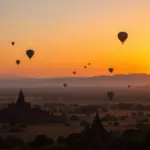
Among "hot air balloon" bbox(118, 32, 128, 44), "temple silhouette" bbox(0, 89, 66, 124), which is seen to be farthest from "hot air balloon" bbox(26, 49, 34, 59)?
"hot air balloon" bbox(118, 32, 128, 44)

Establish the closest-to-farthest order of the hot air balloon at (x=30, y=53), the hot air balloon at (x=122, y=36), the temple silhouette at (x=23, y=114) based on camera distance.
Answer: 1. the hot air balloon at (x=122, y=36)
2. the temple silhouette at (x=23, y=114)
3. the hot air balloon at (x=30, y=53)

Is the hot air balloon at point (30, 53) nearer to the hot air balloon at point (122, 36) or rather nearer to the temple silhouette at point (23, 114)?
the temple silhouette at point (23, 114)

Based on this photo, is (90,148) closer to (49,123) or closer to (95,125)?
(95,125)

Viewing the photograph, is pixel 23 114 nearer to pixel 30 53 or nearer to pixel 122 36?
pixel 30 53

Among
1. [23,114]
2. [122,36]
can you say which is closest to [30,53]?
[23,114]

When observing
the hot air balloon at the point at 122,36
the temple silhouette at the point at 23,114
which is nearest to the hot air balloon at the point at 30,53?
the temple silhouette at the point at 23,114

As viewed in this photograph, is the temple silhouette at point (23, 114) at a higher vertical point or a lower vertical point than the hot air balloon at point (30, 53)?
lower

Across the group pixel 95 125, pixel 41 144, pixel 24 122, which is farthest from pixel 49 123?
pixel 95 125

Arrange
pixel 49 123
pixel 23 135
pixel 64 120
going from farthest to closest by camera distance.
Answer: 1. pixel 64 120
2. pixel 49 123
3. pixel 23 135

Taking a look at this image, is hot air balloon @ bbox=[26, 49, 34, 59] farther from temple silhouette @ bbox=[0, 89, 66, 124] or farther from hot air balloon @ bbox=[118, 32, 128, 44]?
hot air balloon @ bbox=[118, 32, 128, 44]
